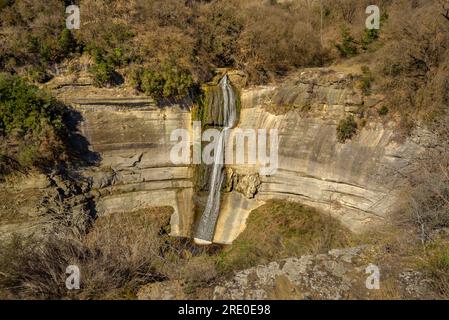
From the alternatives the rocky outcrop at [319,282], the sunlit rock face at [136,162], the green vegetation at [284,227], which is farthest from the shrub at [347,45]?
the rocky outcrop at [319,282]

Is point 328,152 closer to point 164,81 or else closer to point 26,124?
point 164,81

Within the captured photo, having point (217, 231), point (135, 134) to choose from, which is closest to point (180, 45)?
point (135, 134)

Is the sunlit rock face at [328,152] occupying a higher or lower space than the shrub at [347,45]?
lower

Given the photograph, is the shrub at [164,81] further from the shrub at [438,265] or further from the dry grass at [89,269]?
the shrub at [438,265]

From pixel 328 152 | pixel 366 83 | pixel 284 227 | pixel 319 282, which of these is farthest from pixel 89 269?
pixel 366 83

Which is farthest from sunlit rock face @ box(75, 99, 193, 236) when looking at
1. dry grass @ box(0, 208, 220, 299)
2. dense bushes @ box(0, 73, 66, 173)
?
dry grass @ box(0, 208, 220, 299)

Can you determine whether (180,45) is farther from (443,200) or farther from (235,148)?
(443,200)
